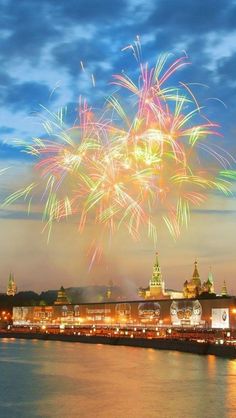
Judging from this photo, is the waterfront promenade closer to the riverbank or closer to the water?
the riverbank

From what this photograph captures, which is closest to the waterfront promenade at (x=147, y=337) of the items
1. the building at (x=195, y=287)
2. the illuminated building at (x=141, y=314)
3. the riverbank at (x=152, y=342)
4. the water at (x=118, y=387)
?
the riverbank at (x=152, y=342)

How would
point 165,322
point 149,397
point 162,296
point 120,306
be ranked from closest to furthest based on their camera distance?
1. point 149,397
2. point 165,322
3. point 120,306
4. point 162,296

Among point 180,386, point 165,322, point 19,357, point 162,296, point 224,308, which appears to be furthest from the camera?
point 162,296

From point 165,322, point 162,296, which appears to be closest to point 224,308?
point 165,322

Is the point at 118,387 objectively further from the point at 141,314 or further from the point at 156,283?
the point at 156,283

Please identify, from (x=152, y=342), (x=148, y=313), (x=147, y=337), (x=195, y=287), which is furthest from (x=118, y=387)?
(x=195, y=287)

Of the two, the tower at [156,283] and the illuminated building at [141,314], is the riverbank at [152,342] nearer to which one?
the illuminated building at [141,314]

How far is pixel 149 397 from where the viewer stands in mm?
32062

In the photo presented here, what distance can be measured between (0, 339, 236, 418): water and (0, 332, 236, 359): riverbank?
171 cm

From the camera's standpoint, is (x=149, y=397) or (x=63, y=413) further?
(x=149, y=397)

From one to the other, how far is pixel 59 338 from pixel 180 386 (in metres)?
54.0

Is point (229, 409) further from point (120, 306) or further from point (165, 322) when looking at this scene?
point (120, 306)

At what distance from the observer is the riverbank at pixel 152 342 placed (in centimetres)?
5485

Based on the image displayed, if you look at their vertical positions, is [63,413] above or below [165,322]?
below
